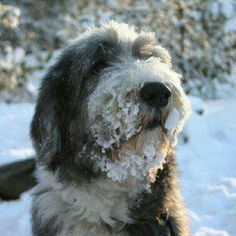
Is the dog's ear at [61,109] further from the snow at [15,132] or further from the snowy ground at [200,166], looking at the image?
the snow at [15,132]

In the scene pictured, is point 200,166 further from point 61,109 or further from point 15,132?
point 61,109

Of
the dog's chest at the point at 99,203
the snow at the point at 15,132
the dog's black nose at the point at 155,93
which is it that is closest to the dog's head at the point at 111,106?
the dog's black nose at the point at 155,93

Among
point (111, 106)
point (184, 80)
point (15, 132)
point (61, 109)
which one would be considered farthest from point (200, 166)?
point (111, 106)

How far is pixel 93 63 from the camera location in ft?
11.0

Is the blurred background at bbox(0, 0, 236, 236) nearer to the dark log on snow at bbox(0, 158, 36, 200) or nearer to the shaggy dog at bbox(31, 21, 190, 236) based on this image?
the dark log on snow at bbox(0, 158, 36, 200)

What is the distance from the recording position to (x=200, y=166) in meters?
6.45

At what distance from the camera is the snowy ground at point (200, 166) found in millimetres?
4840

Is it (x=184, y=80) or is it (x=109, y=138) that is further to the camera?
(x=184, y=80)

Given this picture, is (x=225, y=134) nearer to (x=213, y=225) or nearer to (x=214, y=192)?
(x=214, y=192)

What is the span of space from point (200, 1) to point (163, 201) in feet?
26.5

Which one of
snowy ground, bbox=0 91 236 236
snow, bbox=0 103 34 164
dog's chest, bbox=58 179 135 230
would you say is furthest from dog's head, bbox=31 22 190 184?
snow, bbox=0 103 34 164

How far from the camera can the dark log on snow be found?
5383mm

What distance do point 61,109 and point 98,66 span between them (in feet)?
1.12

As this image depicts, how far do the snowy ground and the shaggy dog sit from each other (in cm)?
102
